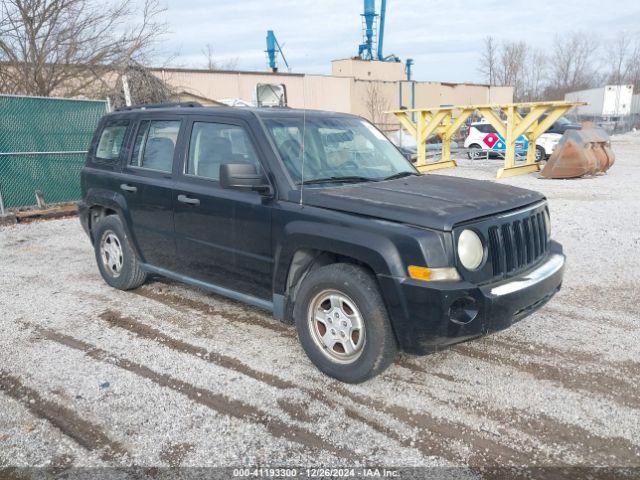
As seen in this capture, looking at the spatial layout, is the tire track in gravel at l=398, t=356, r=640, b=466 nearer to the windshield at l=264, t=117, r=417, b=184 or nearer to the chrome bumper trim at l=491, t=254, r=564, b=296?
the chrome bumper trim at l=491, t=254, r=564, b=296

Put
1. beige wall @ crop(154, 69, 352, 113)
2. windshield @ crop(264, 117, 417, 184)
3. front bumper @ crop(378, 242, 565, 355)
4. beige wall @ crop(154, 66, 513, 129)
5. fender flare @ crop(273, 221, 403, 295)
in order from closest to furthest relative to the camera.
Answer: front bumper @ crop(378, 242, 565, 355)
fender flare @ crop(273, 221, 403, 295)
windshield @ crop(264, 117, 417, 184)
beige wall @ crop(154, 69, 352, 113)
beige wall @ crop(154, 66, 513, 129)

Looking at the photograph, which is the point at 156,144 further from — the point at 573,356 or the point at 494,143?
the point at 494,143

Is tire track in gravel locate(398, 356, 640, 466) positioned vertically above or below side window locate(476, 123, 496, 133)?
below

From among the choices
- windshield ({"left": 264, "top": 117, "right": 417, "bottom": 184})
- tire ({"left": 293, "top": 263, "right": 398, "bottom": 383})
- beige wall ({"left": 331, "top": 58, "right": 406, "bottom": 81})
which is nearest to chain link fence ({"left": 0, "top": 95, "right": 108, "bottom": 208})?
windshield ({"left": 264, "top": 117, "right": 417, "bottom": 184})

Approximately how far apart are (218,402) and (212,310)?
5.60 ft

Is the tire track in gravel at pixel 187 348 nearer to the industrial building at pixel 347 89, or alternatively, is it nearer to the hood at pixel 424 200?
the hood at pixel 424 200

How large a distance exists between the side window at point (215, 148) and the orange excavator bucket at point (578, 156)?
452 inches

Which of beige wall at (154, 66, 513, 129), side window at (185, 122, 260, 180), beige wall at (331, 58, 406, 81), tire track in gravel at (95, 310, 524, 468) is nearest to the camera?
tire track in gravel at (95, 310, 524, 468)

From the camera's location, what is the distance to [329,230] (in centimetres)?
343

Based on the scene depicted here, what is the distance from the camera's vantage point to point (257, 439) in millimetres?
2963

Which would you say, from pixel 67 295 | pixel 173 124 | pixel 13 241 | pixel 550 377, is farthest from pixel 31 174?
pixel 550 377

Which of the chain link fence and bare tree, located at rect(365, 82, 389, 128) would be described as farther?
bare tree, located at rect(365, 82, 389, 128)

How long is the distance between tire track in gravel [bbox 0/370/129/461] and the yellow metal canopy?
12.6 meters

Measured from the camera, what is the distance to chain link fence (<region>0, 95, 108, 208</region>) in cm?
997
